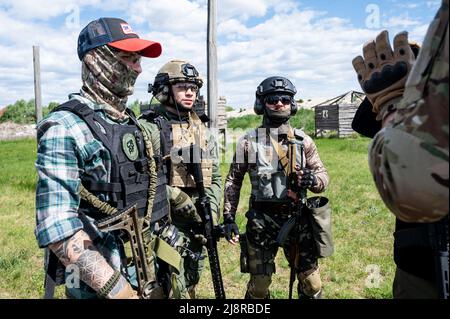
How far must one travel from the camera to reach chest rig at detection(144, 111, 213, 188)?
12.4 ft

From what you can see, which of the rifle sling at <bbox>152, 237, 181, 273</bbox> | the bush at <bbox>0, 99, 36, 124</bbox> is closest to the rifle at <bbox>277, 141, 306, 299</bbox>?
the rifle sling at <bbox>152, 237, 181, 273</bbox>

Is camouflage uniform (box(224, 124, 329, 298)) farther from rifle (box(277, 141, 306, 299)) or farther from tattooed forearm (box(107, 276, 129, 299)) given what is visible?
tattooed forearm (box(107, 276, 129, 299))

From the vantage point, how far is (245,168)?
13.5 ft

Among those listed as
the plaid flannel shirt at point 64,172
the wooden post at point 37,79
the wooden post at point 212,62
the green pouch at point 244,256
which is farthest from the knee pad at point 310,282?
the wooden post at point 37,79

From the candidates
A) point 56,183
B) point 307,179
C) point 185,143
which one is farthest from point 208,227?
point 56,183

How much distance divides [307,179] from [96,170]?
2089 millimetres

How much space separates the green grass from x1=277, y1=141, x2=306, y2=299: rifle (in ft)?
3.58

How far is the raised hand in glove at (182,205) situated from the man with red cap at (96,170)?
715 mm

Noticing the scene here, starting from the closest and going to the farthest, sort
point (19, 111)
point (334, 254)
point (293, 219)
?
point (293, 219)
point (334, 254)
point (19, 111)

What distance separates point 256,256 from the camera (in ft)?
12.8

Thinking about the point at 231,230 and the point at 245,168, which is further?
the point at 245,168

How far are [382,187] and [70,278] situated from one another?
1507mm

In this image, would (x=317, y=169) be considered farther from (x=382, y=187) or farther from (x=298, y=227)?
(x=382, y=187)

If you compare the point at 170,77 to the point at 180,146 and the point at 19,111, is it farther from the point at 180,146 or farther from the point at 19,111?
the point at 19,111
